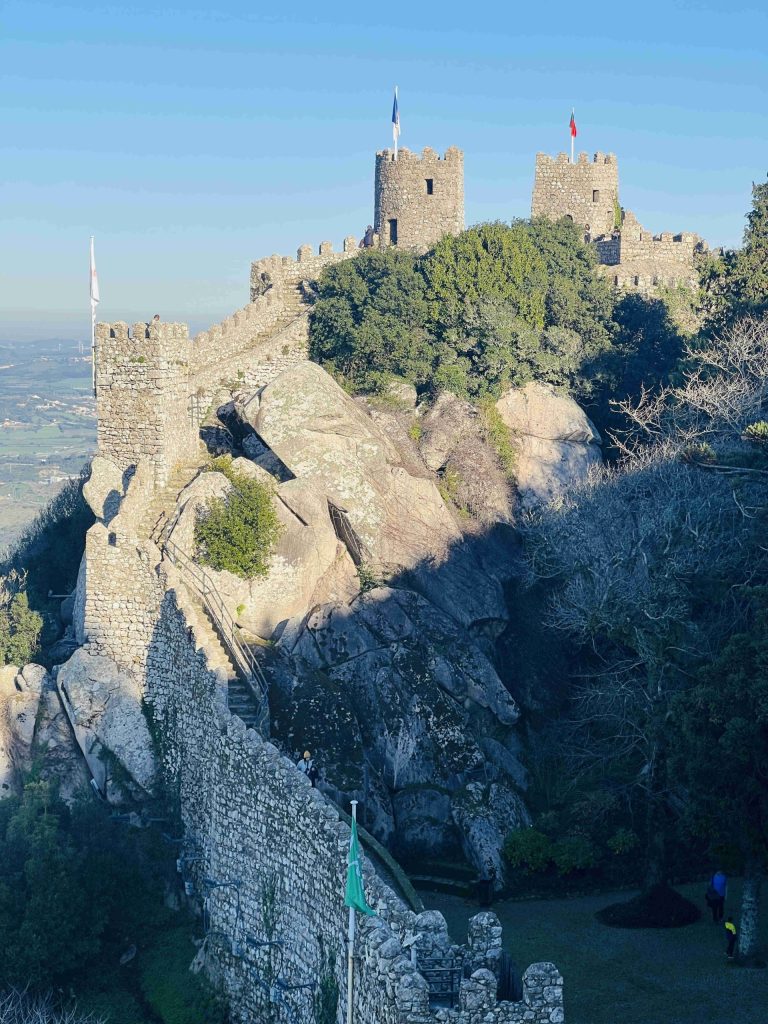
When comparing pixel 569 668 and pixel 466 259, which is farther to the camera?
pixel 466 259

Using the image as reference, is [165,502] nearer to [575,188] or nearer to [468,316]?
[468,316]

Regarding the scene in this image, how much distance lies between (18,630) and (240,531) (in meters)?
5.44

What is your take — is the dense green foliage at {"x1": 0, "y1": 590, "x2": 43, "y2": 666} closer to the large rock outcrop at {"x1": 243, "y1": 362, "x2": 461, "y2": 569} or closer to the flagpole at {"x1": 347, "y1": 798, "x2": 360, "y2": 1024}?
the large rock outcrop at {"x1": 243, "y1": 362, "x2": 461, "y2": 569}

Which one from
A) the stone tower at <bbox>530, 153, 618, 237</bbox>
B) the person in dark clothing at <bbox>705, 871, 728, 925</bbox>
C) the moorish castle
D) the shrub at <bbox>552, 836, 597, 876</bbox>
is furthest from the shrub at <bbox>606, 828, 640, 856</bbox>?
the stone tower at <bbox>530, 153, 618, 237</bbox>

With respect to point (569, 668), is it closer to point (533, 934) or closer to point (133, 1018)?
point (533, 934)

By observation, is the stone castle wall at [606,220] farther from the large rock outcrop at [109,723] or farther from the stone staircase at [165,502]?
the large rock outcrop at [109,723]

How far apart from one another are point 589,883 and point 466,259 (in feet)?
60.4

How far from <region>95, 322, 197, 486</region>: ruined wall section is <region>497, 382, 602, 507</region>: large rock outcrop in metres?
8.21

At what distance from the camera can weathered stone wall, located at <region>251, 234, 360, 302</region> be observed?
40.9 metres

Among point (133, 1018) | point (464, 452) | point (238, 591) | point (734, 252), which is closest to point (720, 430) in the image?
point (464, 452)

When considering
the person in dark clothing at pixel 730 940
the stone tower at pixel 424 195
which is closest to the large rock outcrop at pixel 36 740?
the person in dark clothing at pixel 730 940

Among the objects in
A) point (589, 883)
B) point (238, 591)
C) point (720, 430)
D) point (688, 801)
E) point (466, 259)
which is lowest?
point (589, 883)

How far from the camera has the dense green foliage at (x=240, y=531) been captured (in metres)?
30.3

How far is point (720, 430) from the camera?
110 ft
